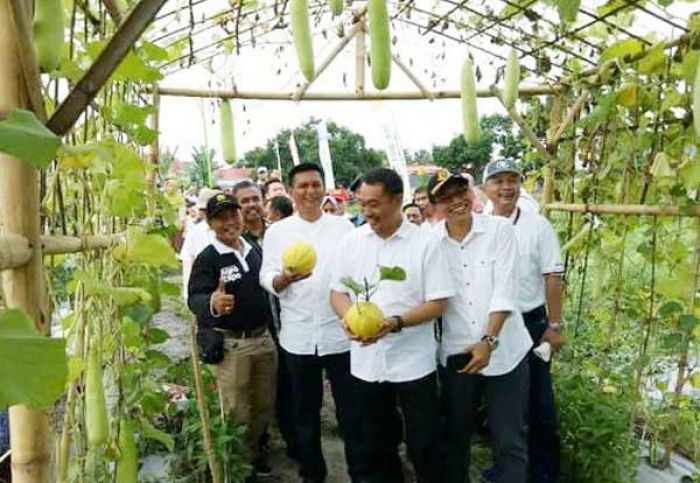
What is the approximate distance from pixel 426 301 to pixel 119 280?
1481 millimetres

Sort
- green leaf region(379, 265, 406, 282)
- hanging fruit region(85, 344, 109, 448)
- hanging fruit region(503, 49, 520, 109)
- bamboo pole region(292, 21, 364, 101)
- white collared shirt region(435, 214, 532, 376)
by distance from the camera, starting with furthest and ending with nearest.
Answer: bamboo pole region(292, 21, 364, 101)
hanging fruit region(503, 49, 520, 109)
white collared shirt region(435, 214, 532, 376)
green leaf region(379, 265, 406, 282)
hanging fruit region(85, 344, 109, 448)

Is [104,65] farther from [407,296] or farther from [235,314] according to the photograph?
[235,314]

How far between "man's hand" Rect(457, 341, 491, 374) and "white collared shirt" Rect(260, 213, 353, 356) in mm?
766

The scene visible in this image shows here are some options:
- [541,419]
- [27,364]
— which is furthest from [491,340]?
[27,364]

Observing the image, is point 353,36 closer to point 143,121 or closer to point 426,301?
point 426,301

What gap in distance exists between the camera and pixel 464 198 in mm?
3041

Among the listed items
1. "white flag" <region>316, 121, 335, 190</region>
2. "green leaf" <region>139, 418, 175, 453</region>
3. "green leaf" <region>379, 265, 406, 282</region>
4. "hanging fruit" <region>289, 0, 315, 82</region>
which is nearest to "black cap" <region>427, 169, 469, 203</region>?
"green leaf" <region>379, 265, 406, 282</region>

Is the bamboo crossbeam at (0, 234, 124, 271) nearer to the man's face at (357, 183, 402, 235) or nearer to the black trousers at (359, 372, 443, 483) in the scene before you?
the man's face at (357, 183, 402, 235)

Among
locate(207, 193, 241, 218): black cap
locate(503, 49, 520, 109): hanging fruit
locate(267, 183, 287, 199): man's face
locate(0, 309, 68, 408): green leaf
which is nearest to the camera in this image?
locate(0, 309, 68, 408): green leaf

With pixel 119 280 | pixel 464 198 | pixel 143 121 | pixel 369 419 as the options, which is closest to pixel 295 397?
pixel 369 419

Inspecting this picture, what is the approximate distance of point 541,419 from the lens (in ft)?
11.1

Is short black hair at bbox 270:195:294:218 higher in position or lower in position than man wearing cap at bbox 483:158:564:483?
higher

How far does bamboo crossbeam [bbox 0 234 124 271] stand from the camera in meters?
0.86

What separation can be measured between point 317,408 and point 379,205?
48.9 inches
